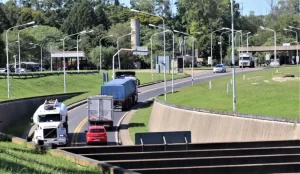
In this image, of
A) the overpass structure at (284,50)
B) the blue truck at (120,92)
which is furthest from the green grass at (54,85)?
the overpass structure at (284,50)

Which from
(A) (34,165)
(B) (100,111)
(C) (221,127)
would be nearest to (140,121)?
(B) (100,111)

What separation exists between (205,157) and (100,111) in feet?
92.6

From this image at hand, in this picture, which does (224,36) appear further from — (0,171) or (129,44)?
(0,171)

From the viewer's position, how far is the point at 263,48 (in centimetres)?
14188

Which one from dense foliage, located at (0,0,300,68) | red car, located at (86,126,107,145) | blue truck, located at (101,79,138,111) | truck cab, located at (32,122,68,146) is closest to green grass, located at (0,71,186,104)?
blue truck, located at (101,79,138,111)

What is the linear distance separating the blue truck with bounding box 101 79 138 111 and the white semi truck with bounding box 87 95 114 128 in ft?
32.5

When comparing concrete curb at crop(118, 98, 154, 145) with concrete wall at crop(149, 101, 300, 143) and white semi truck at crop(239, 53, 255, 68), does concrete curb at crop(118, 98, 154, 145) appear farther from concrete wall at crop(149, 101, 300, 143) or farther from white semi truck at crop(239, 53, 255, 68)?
white semi truck at crop(239, 53, 255, 68)

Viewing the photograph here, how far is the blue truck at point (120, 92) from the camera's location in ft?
202

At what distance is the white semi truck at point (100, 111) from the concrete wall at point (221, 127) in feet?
13.2

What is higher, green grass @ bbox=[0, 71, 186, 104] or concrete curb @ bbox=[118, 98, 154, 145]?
green grass @ bbox=[0, 71, 186, 104]

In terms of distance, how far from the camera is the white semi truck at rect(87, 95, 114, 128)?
51031 mm

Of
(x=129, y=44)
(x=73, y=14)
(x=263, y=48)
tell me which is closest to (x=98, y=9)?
(x=73, y=14)

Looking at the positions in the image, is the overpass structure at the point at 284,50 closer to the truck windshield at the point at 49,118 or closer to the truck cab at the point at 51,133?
the truck windshield at the point at 49,118

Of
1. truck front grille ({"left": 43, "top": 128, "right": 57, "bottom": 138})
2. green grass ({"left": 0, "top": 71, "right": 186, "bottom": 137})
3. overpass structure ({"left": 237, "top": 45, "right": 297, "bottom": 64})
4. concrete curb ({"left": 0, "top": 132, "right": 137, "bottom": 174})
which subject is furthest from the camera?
overpass structure ({"left": 237, "top": 45, "right": 297, "bottom": 64})
